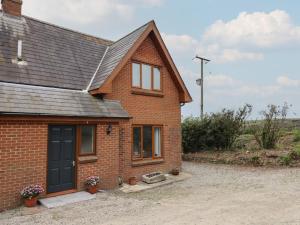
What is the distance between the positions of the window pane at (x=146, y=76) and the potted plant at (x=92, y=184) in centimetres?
525

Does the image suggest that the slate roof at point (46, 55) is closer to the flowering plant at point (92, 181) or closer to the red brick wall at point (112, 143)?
the red brick wall at point (112, 143)

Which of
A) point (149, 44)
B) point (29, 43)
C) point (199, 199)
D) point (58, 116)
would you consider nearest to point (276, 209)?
point (199, 199)

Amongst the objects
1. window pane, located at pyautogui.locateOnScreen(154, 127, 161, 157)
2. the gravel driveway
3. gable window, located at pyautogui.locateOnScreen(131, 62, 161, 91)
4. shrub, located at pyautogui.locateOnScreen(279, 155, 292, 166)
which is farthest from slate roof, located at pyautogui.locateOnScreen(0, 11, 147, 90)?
shrub, located at pyautogui.locateOnScreen(279, 155, 292, 166)

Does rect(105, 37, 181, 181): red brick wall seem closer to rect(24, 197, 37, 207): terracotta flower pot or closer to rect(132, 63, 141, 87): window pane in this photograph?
rect(132, 63, 141, 87): window pane

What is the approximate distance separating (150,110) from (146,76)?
1700 millimetres

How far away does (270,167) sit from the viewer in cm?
1598

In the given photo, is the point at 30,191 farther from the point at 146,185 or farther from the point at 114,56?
the point at 114,56

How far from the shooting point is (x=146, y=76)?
14016 mm

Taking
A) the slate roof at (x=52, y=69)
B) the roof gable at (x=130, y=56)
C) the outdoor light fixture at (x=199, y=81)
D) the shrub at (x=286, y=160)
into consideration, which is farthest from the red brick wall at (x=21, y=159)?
the outdoor light fixture at (x=199, y=81)

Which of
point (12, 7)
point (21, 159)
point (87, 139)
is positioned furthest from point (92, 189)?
point (12, 7)

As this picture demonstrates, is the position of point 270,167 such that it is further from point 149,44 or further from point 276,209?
point 149,44

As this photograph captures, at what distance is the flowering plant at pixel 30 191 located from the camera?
8641mm

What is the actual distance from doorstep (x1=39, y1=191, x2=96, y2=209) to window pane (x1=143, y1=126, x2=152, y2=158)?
404 cm

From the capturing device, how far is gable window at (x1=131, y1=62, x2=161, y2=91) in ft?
44.2
